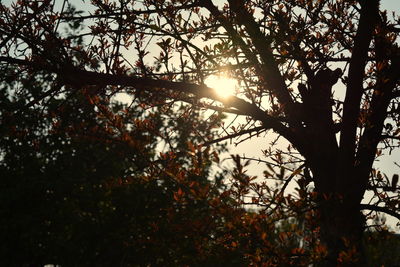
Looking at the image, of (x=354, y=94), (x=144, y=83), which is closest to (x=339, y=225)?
(x=354, y=94)

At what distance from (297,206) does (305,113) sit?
212 cm

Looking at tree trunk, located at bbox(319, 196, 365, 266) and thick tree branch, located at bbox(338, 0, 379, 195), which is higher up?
thick tree branch, located at bbox(338, 0, 379, 195)

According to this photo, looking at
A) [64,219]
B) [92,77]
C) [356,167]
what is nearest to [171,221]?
[92,77]

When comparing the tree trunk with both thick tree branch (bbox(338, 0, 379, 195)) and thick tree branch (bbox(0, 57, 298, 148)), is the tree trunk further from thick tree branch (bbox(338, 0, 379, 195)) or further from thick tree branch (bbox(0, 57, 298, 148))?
thick tree branch (bbox(0, 57, 298, 148))

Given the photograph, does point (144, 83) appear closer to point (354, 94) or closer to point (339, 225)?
point (354, 94)

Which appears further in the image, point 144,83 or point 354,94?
point 144,83

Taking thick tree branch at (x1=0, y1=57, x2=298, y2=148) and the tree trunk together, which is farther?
thick tree branch at (x1=0, y1=57, x2=298, y2=148)

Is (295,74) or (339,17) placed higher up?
(339,17)

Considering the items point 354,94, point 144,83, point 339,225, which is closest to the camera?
point 339,225

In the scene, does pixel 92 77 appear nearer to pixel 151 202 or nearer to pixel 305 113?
pixel 305 113

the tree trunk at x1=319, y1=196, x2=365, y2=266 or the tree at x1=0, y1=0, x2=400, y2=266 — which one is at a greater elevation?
the tree at x1=0, y1=0, x2=400, y2=266

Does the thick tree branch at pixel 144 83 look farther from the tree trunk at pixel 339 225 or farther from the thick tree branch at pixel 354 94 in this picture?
the tree trunk at pixel 339 225

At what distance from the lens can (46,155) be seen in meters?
18.0

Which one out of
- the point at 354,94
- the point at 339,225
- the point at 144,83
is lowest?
the point at 339,225
